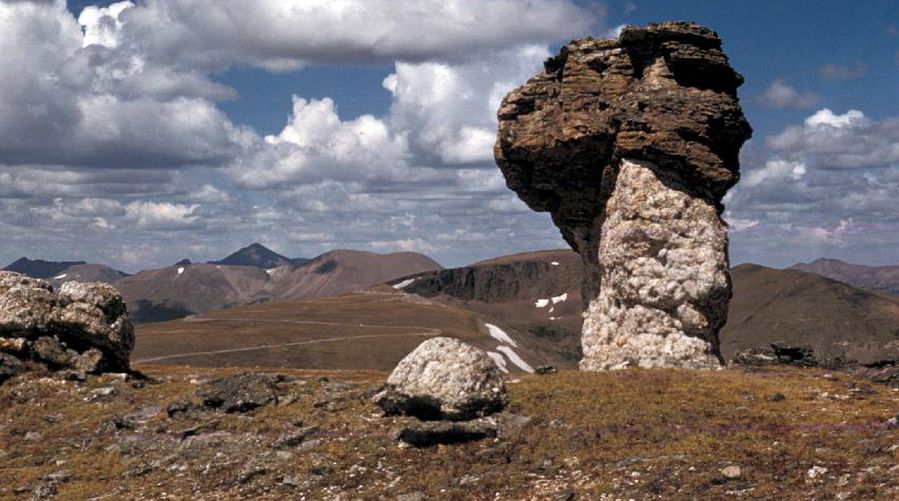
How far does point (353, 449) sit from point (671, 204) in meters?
29.9

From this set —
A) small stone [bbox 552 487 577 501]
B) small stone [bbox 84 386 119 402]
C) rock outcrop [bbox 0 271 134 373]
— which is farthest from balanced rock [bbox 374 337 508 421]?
rock outcrop [bbox 0 271 134 373]

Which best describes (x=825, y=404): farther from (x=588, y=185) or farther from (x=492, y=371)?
(x=588, y=185)

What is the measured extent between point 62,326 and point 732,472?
4171 cm

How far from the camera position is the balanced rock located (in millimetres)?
36562

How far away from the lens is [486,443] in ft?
111

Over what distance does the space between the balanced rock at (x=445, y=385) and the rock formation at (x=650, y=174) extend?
19.0 metres

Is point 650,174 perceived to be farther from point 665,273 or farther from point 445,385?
point 445,385

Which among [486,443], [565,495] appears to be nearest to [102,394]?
[486,443]

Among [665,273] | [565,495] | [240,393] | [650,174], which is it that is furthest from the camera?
[650,174]

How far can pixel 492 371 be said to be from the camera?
3869cm

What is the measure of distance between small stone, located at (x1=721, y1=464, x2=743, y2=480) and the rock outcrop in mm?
38932

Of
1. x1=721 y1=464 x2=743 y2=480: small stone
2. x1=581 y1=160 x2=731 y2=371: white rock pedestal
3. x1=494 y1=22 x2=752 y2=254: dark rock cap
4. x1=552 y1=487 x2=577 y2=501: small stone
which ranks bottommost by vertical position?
x1=552 y1=487 x2=577 y2=501: small stone

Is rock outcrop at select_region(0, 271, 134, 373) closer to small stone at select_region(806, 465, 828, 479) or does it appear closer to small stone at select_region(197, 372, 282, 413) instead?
small stone at select_region(197, 372, 282, 413)

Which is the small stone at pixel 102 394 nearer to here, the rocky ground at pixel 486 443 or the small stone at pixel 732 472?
the rocky ground at pixel 486 443
